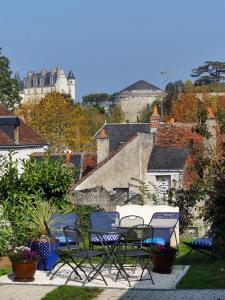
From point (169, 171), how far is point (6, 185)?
15.3 metres

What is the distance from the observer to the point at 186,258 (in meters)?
14.2

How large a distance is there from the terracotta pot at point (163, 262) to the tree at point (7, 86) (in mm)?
74376

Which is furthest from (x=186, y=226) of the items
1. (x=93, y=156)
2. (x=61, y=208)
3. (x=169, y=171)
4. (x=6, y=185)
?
(x=93, y=156)

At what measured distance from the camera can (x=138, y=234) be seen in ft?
41.5

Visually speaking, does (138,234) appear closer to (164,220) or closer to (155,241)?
(155,241)

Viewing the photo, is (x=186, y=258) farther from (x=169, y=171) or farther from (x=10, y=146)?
(x=10, y=146)

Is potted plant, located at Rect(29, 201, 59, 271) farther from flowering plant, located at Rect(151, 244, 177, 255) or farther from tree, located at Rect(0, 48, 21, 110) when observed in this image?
tree, located at Rect(0, 48, 21, 110)

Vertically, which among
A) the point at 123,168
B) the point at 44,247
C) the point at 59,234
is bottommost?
the point at 44,247

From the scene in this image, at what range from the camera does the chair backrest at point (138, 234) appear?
12.3 meters

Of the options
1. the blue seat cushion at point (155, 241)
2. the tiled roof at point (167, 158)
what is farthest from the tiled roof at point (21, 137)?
the blue seat cushion at point (155, 241)

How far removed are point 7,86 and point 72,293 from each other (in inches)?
3082

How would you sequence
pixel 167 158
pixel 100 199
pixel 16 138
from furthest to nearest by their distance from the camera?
→ pixel 16 138 < pixel 167 158 < pixel 100 199

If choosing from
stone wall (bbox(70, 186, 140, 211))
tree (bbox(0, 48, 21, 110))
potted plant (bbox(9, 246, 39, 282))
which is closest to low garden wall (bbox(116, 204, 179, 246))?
stone wall (bbox(70, 186, 140, 211))

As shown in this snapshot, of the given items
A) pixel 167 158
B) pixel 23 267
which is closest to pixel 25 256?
pixel 23 267
